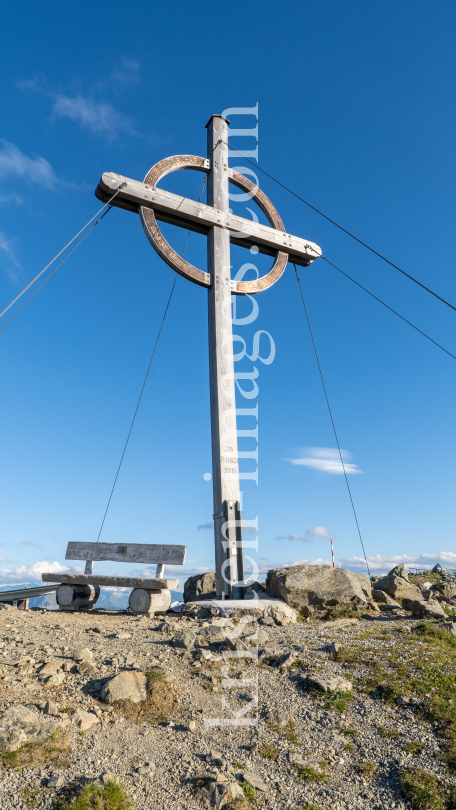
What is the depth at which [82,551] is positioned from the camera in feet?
32.0

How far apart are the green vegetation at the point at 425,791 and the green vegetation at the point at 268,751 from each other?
954mm

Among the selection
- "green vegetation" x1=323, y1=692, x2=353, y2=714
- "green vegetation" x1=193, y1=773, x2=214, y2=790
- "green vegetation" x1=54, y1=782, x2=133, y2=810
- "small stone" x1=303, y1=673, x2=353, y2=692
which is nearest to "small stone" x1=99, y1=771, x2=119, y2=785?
"green vegetation" x1=54, y1=782, x2=133, y2=810

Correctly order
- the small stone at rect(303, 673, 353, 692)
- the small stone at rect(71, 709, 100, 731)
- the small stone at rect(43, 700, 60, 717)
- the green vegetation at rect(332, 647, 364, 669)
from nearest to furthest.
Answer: the small stone at rect(71, 709, 100, 731) < the small stone at rect(43, 700, 60, 717) < the small stone at rect(303, 673, 353, 692) < the green vegetation at rect(332, 647, 364, 669)

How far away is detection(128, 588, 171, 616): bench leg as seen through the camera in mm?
8501

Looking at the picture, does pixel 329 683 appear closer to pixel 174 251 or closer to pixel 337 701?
pixel 337 701

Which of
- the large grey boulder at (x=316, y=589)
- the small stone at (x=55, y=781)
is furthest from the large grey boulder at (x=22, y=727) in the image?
the large grey boulder at (x=316, y=589)

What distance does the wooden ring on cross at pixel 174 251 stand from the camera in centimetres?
938

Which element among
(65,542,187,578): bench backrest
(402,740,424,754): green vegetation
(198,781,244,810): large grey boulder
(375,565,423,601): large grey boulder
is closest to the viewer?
(198,781,244,810): large grey boulder

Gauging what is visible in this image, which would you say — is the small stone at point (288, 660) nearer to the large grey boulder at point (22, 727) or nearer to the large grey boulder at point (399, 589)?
the large grey boulder at point (22, 727)

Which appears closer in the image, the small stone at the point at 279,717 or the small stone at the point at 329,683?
the small stone at the point at 279,717

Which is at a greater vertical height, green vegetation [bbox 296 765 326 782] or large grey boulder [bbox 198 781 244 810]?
green vegetation [bbox 296 765 326 782]

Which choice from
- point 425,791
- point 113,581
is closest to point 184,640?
point 425,791

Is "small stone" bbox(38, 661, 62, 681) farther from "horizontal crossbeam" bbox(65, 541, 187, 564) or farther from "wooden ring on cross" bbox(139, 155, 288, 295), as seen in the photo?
"wooden ring on cross" bbox(139, 155, 288, 295)

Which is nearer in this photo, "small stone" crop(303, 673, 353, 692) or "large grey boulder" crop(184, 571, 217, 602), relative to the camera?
"small stone" crop(303, 673, 353, 692)
